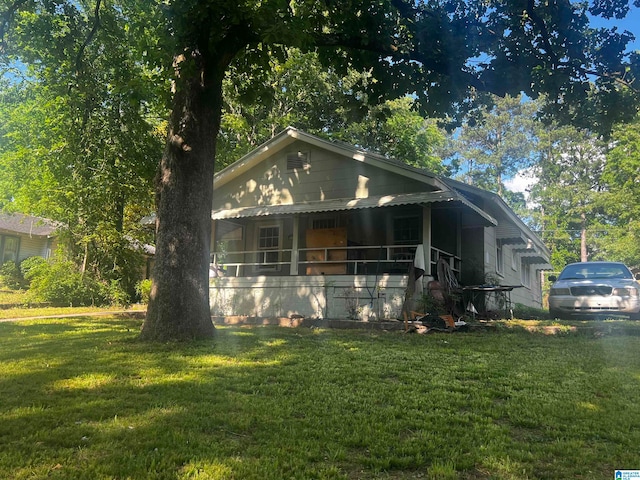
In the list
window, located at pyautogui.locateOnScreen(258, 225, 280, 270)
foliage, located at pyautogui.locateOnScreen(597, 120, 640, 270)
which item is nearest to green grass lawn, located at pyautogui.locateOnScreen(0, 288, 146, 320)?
window, located at pyautogui.locateOnScreen(258, 225, 280, 270)

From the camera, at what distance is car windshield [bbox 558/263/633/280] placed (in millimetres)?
11688

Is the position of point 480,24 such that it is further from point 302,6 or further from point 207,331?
point 207,331

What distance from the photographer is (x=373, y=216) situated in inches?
549

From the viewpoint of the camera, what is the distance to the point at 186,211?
766 centimetres

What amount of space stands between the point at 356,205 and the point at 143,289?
33.2 feet

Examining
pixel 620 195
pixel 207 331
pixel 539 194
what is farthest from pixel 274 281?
pixel 539 194

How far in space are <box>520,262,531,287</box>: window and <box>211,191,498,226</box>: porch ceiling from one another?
991 cm

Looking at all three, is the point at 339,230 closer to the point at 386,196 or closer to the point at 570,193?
the point at 386,196

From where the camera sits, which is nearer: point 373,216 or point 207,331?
point 207,331

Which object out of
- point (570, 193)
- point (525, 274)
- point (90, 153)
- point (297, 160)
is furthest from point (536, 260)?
point (90, 153)

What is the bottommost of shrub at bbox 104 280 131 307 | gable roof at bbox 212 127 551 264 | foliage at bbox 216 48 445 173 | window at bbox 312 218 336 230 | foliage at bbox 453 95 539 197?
shrub at bbox 104 280 131 307

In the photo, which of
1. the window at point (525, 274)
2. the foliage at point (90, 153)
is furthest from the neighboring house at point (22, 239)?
the window at point (525, 274)

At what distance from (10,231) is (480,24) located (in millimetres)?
26380

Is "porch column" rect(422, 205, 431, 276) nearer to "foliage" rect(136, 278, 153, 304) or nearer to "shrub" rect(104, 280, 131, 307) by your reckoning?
"foliage" rect(136, 278, 153, 304)
